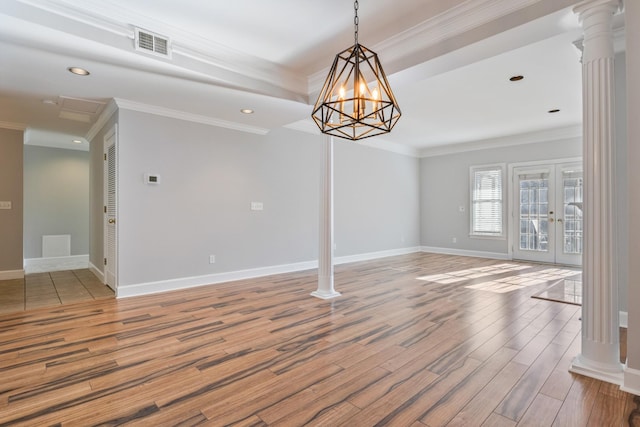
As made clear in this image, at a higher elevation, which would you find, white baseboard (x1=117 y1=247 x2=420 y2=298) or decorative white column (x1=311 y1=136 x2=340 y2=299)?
decorative white column (x1=311 y1=136 x2=340 y2=299)

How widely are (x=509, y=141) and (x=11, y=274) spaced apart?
1028 cm

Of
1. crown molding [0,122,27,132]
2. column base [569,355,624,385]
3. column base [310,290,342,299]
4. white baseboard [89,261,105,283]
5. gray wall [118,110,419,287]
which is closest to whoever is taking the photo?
column base [569,355,624,385]

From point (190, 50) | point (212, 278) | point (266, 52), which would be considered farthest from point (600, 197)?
point (212, 278)

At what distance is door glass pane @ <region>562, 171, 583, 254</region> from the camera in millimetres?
6637

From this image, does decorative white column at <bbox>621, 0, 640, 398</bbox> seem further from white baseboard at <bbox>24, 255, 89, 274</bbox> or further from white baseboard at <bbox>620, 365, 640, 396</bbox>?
white baseboard at <bbox>24, 255, 89, 274</bbox>

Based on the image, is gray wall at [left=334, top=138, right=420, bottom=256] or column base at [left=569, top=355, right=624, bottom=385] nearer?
column base at [left=569, top=355, right=624, bottom=385]

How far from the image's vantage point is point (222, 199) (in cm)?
531

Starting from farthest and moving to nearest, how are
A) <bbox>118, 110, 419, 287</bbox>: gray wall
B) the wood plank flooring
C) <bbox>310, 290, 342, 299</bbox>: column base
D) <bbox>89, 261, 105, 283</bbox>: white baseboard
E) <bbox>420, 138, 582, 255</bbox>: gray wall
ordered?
<bbox>420, 138, 582, 255</bbox>: gray wall
<bbox>89, 261, 105, 283</bbox>: white baseboard
<bbox>118, 110, 419, 287</bbox>: gray wall
<bbox>310, 290, 342, 299</bbox>: column base
the wood plank flooring

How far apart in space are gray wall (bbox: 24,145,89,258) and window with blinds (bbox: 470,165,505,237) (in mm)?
9358

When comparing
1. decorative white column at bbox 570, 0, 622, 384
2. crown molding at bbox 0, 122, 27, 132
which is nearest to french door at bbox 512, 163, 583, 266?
decorative white column at bbox 570, 0, 622, 384

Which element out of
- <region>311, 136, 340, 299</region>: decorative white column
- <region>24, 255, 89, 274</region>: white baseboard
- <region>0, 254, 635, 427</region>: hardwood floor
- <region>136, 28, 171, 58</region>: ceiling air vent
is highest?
<region>136, 28, 171, 58</region>: ceiling air vent

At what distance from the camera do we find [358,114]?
6.46 ft

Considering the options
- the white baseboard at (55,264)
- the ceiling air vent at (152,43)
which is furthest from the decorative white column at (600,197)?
the white baseboard at (55,264)

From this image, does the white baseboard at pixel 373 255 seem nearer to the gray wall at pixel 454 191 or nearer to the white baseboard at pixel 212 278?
the white baseboard at pixel 212 278
